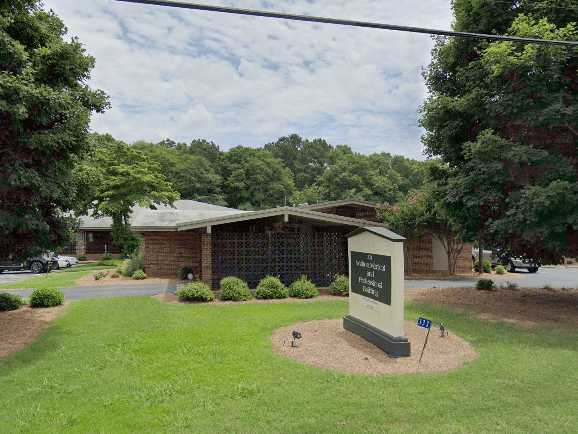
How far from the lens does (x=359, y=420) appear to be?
236 inches

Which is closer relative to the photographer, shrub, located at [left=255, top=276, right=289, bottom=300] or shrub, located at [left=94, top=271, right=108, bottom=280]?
shrub, located at [left=255, top=276, right=289, bottom=300]

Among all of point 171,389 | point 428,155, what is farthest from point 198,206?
point 171,389

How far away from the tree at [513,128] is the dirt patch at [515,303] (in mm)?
1780

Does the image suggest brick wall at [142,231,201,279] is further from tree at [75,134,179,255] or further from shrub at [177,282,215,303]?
tree at [75,134,179,255]

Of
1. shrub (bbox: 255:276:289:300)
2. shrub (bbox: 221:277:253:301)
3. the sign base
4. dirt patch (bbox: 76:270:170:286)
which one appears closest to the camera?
the sign base

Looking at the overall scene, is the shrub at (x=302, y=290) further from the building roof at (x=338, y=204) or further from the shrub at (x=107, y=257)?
the shrub at (x=107, y=257)

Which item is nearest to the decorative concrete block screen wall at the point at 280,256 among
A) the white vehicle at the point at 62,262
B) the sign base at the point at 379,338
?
the sign base at the point at 379,338

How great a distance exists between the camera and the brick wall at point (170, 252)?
24422mm

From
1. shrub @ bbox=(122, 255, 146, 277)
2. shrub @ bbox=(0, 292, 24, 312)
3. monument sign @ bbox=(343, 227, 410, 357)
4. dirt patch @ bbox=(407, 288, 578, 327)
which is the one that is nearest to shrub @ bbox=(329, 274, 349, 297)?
dirt patch @ bbox=(407, 288, 578, 327)

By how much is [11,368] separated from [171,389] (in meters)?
3.67

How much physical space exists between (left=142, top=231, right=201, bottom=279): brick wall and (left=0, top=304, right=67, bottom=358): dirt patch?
9.08 m

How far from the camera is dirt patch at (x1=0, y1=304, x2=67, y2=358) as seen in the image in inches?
414

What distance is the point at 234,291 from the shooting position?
16.7 m

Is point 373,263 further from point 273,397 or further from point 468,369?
point 273,397
